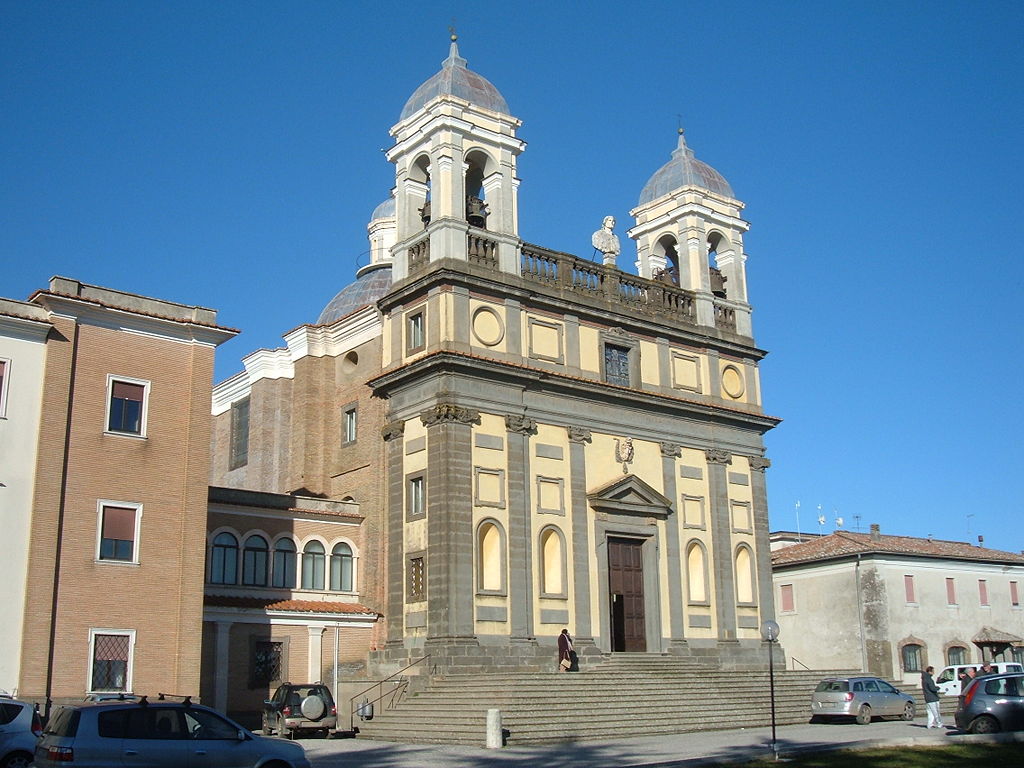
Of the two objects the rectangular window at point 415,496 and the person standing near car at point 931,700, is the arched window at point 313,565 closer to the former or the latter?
the rectangular window at point 415,496

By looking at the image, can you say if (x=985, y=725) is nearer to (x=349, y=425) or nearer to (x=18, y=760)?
(x=18, y=760)

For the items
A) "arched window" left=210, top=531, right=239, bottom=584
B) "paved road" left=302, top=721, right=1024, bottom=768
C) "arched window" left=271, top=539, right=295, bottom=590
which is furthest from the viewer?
"arched window" left=271, top=539, right=295, bottom=590

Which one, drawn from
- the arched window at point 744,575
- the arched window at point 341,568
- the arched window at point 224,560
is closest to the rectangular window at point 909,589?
the arched window at point 744,575

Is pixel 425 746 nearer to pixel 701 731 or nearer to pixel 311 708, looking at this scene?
pixel 311 708

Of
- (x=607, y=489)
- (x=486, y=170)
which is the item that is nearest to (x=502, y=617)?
(x=607, y=489)

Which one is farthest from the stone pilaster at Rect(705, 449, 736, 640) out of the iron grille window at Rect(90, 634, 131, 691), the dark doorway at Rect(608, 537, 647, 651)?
the iron grille window at Rect(90, 634, 131, 691)

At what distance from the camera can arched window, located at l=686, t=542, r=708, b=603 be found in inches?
1438

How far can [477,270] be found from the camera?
33688mm

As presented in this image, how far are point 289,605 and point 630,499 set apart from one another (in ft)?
34.1

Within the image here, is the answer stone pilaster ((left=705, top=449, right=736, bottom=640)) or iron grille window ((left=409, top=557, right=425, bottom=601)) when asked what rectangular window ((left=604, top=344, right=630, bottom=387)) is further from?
iron grille window ((left=409, top=557, right=425, bottom=601))

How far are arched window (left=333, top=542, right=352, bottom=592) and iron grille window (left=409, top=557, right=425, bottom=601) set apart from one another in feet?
10.9

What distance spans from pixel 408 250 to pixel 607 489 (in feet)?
30.1

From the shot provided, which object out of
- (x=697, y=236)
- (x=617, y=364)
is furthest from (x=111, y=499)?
(x=697, y=236)

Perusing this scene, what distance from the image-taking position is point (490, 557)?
3192cm
